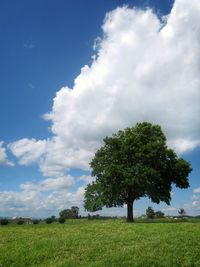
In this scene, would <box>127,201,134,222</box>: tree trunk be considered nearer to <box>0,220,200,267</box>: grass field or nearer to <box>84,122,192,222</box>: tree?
<box>84,122,192,222</box>: tree

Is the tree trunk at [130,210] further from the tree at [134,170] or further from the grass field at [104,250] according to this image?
the grass field at [104,250]

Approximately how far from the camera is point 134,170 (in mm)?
60719

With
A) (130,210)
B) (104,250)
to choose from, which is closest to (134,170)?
(130,210)

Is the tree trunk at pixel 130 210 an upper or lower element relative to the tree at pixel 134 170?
lower

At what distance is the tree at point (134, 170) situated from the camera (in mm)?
60406

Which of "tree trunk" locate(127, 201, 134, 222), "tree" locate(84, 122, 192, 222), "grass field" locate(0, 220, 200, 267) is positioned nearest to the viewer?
"grass field" locate(0, 220, 200, 267)

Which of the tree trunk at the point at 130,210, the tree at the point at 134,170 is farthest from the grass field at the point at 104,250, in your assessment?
the tree trunk at the point at 130,210

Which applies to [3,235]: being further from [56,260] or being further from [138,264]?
[138,264]

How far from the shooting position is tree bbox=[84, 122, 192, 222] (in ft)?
198

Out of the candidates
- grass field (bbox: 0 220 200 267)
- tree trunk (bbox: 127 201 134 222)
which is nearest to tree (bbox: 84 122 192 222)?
tree trunk (bbox: 127 201 134 222)

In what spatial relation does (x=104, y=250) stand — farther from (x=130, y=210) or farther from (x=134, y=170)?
(x=130, y=210)

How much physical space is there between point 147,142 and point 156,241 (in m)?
39.6

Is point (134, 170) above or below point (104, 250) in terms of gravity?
above

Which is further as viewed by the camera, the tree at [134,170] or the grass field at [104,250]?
the tree at [134,170]
